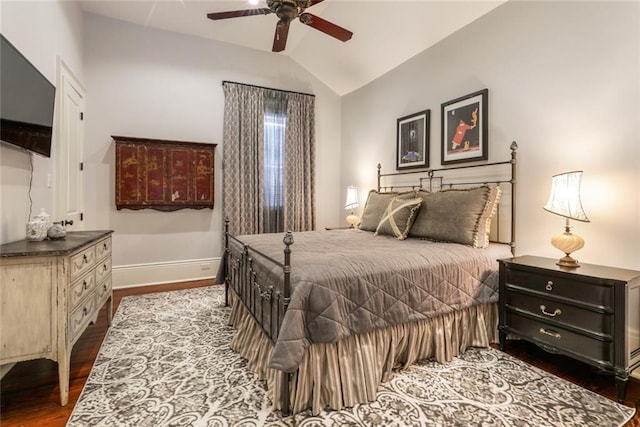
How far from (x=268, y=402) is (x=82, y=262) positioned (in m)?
1.54

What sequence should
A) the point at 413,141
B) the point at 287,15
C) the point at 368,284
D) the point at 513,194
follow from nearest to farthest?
the point at 368,284 → the point at 287,15 → the point at 513,194 → the point at 413,141

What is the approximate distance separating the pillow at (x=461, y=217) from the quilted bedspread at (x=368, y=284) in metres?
0.12

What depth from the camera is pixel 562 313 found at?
6.57 feet

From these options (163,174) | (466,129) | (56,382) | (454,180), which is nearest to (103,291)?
(56,382)

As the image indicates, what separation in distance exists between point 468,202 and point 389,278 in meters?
1.27

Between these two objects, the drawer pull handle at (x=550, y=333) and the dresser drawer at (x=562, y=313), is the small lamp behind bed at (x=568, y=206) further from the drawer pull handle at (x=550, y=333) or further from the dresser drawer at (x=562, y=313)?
the drawer pull handle at (x=550, y=333)

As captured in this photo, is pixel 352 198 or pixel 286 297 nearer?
pixel 286 297

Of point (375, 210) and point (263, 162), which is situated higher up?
point (263, 162)

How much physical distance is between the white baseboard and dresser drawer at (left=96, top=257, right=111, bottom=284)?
54.1 inches

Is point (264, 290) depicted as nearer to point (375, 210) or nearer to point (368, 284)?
point (368, 284)

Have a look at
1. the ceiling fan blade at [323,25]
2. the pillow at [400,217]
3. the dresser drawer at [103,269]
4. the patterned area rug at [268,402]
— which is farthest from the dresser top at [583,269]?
the dresser drawer at [103,269]

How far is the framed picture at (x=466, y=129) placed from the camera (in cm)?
306

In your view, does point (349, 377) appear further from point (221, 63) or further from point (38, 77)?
point (221, 63)

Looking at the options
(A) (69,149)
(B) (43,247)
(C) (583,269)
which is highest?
(A) (69,149)
